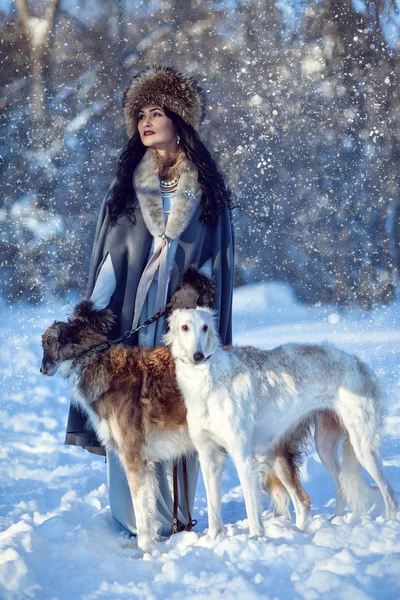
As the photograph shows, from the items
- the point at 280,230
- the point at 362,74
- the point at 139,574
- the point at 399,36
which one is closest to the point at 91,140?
the point at 280,230

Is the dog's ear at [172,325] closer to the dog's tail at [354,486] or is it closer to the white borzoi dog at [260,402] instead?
the white borzoi dog at [260,402]

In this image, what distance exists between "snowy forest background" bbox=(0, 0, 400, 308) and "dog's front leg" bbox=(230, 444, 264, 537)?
7.54m

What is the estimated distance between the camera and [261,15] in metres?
10.9

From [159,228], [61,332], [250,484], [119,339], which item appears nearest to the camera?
[250,484]

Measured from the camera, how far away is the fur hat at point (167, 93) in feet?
12.8

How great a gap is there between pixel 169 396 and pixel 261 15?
9.09 meters

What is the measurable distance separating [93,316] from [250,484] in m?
1.21

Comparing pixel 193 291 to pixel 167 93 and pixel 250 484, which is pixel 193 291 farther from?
pixel 167 93

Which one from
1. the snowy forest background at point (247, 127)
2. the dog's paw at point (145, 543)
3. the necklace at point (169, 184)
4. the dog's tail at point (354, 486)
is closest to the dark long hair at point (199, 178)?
the necklace at point (169, 184)

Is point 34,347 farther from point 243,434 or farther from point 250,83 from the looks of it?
point 243,434

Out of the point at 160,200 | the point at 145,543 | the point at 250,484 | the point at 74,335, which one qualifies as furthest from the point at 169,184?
the point at 145,543

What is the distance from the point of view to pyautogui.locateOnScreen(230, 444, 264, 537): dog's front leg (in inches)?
128

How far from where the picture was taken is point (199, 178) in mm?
3910

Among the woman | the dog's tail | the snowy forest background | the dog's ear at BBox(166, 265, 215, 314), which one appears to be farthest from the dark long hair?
the snowy forest background
